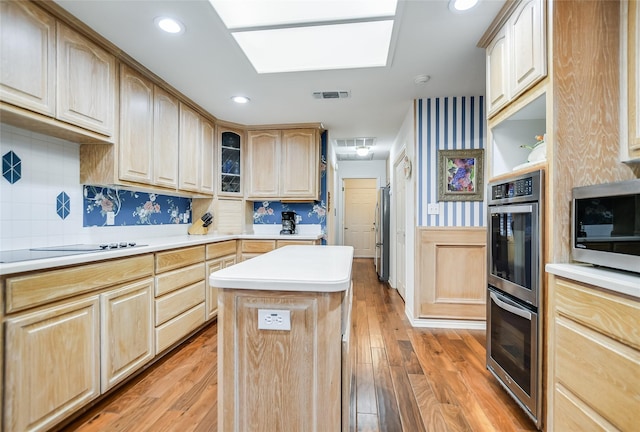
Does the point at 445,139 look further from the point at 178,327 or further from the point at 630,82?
the point at 178,327

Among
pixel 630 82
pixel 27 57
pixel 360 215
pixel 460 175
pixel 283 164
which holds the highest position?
pixel 27 57

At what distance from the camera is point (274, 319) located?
3.37 feet

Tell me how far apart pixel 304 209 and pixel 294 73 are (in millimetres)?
2140

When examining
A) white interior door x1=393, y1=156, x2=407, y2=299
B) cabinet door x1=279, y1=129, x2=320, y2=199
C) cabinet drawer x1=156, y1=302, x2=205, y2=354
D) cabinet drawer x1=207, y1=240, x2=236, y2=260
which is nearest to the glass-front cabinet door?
cabinet door x1=279, y1=129, x2=320, y2=199

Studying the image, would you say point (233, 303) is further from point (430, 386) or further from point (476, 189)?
point (476, 189)

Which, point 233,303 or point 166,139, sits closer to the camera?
point 233,303

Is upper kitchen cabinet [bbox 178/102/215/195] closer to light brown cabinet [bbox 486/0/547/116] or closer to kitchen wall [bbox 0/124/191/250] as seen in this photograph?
kitchen wall [bbox 0/124/191/250]

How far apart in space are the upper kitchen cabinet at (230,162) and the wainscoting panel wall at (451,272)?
8.31ft

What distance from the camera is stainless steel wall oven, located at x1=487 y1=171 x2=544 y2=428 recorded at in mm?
1397

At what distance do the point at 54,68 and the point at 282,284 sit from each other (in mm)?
1951

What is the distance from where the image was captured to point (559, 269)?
4.07 feet

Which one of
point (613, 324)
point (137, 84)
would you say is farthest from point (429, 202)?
point (137, 84)

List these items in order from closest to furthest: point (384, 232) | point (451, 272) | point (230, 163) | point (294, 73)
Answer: point (294, 73)
point (451, 272)
point (230, 163)
point (384, 232)

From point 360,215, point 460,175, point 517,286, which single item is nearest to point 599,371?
point 517,286
